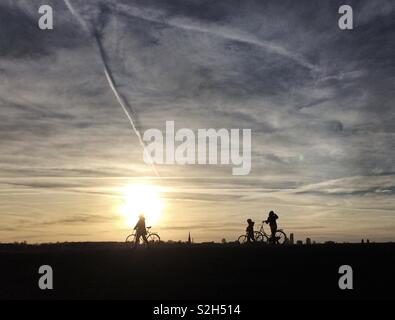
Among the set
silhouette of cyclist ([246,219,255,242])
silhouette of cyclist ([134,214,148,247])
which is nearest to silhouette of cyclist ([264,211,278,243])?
silhouette of cyclist ([246,219,255,242])

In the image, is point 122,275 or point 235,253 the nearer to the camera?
point 122,275

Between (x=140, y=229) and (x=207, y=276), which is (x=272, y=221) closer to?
(x=140, y=229)

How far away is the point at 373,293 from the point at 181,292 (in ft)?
20.5

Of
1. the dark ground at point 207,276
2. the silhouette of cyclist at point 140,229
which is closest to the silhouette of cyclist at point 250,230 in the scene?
the silhouette of cyclist at point 140,229

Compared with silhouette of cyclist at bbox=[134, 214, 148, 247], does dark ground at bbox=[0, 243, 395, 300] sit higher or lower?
lower

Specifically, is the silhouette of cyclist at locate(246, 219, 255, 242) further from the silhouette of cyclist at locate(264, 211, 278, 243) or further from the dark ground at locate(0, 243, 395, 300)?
the dark ground at locate(0, 243, 395, 300)

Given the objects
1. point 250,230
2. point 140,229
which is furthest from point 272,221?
point 140,229

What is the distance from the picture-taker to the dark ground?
17469 millimetres

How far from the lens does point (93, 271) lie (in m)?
21.3

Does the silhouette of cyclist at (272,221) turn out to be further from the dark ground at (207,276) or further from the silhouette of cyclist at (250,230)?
the dark ground at (207,276)

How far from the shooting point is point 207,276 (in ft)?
64.1
